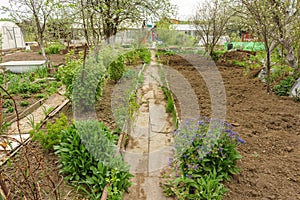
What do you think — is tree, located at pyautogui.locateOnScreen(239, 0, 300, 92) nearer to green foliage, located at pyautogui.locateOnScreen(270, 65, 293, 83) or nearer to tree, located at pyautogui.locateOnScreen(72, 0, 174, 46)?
green foliage, located at pyautogui.locateOnScreen(270, 65, 293, 83)

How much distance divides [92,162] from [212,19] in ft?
31.0

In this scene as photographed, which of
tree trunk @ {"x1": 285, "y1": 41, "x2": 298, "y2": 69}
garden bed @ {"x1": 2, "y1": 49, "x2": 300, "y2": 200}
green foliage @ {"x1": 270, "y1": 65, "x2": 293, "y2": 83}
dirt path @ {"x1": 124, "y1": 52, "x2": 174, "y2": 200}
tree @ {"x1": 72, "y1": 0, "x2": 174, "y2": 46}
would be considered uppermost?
tree @ {"x1": 72, "y1": 0, "x2": 174, "y2": 46}

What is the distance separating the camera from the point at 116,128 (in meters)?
A: 3.62

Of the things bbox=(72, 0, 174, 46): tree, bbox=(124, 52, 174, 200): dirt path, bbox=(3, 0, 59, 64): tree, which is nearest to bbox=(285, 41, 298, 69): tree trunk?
bbox=(124, 52, 174, 200): dirt path

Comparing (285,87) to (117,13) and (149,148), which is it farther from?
(117,13)

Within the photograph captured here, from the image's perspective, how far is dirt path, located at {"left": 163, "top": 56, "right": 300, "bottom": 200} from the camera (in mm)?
2312

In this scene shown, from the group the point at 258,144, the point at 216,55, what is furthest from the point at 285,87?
the point at 216,55

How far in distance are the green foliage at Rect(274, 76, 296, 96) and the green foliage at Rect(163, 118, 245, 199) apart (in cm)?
346

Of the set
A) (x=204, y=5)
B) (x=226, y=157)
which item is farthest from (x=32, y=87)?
(x=204, y=5)

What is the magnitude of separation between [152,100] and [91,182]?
3.30 metres

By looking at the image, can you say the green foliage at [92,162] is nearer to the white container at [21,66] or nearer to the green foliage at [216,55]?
the white container at [21,66]

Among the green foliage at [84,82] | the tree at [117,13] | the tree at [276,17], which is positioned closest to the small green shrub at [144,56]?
the tree at [117,13]

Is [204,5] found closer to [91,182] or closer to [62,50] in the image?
[62,50]

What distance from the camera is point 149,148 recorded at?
3416 mm
